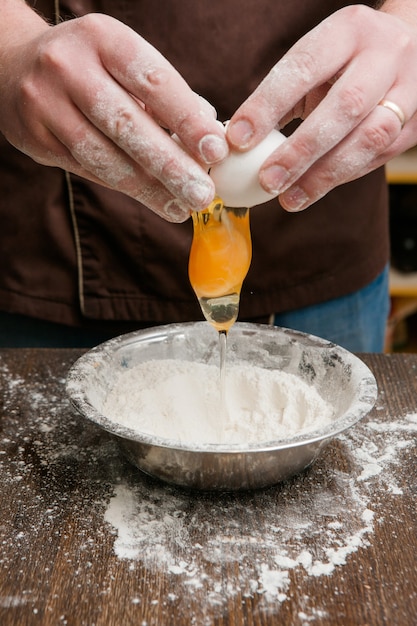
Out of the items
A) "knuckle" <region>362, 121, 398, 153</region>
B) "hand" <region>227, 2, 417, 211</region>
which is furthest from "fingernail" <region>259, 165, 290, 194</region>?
"knuckle" <region>362, 121, 398, 153</region>

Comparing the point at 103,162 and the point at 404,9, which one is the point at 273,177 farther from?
the point at 404,9

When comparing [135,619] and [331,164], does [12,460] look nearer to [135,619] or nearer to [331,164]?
[135,619]

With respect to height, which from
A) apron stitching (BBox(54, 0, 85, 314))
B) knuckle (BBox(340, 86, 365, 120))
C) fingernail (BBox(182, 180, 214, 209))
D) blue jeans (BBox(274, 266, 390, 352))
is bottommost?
blue jeans (BBox(274, 266, 390, 352))

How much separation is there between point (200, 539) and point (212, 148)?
377mm

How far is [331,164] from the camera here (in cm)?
80

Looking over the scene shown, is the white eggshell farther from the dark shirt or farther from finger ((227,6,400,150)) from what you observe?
the dark shirt

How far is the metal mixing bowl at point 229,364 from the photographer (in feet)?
2.46

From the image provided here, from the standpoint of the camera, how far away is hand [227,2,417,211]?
2.48ft

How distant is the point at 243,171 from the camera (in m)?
0.77

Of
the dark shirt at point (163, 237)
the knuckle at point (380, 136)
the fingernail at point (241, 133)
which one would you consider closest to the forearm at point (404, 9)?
the dark shirt at point (163, 237)

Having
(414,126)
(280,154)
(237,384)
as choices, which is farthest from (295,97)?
(237,384)

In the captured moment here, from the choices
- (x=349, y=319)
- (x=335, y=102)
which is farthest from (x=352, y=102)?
(x=349, y=319)

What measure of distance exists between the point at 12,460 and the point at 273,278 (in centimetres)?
55

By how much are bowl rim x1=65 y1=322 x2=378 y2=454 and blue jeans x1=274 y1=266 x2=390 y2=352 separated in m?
Result: 0.25
